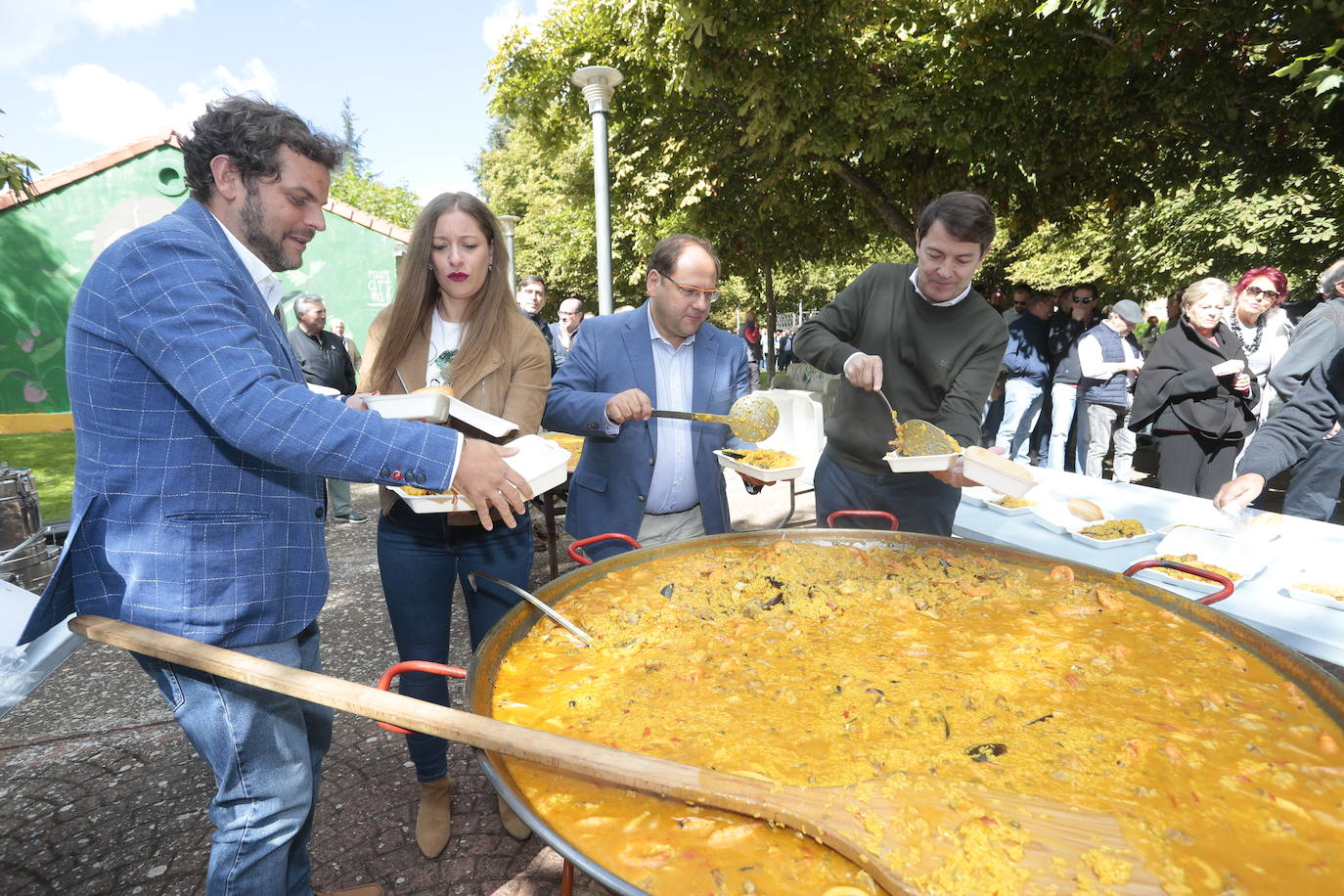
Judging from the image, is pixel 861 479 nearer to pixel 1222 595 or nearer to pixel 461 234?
pixel 1222 595

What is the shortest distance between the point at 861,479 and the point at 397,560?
2.01 metres

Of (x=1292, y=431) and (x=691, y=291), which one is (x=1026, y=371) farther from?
(x=691, y=291)

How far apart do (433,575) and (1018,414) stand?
796 centimetres

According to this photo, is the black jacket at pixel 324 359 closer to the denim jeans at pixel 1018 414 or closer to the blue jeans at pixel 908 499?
the blue jeans at pixel 908 499

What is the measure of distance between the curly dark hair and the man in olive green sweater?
6.74ft

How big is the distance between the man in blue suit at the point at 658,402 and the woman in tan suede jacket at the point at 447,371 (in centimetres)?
39

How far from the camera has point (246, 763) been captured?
5.22 feet

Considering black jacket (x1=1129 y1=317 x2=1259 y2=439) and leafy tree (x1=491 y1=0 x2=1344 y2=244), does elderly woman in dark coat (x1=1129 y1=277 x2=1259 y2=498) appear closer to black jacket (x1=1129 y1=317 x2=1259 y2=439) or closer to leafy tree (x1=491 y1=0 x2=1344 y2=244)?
black jacket (x1=1129 y1=317 x2=1259 y2=439)

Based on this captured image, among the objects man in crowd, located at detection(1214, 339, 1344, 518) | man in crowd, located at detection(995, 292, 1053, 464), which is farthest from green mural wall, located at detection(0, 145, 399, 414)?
man in crowd, located at detection(1214, 339, 1344, 518)

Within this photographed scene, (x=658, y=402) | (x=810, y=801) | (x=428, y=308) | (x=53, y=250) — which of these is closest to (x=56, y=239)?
(x=53, y=250)

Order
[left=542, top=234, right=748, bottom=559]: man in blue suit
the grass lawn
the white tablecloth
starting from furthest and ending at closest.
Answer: the grass lawn < [left=542, top=234, right=748, bottom=559]: man in blue suit < the white tablecloth

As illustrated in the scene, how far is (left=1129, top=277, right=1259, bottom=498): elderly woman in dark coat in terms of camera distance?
4.46m

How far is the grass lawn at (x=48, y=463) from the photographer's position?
758 centimetres

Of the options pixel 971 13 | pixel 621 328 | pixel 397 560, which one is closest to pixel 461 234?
pixel 621 328
